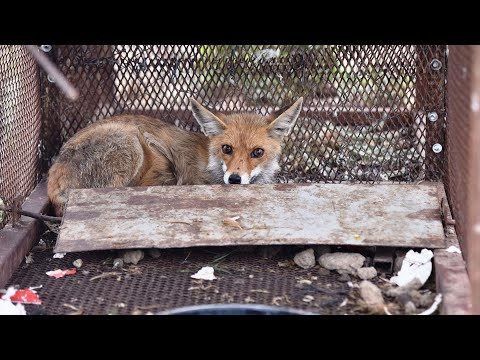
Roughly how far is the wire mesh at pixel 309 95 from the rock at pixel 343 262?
1.63 m

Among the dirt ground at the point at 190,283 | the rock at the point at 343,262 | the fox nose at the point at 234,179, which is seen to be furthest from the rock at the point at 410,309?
the fox nose at the point at 234,179

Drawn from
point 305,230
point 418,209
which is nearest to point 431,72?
point 418,209

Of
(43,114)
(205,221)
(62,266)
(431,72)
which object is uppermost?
(431,72)

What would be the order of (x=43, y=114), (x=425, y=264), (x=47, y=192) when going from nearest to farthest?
(x=425, y=264), (x=47, y=192), (x=43, y=114)

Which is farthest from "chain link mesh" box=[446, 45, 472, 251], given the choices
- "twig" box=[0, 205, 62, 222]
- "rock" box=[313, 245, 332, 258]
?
"twig" box=[0, 205, 62, 222]

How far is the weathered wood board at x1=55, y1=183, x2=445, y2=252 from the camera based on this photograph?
15.5ft

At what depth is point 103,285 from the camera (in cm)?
457

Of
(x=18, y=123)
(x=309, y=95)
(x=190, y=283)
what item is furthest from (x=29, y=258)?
(x=309, y=95)

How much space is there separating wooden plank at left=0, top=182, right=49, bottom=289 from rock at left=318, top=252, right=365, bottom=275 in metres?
2.07

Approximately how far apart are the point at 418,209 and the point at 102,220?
7.28ft

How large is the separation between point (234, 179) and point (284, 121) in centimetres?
69

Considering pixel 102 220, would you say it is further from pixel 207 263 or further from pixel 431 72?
pixel 431 72

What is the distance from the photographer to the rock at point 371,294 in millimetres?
4113

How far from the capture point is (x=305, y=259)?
4738 mm
